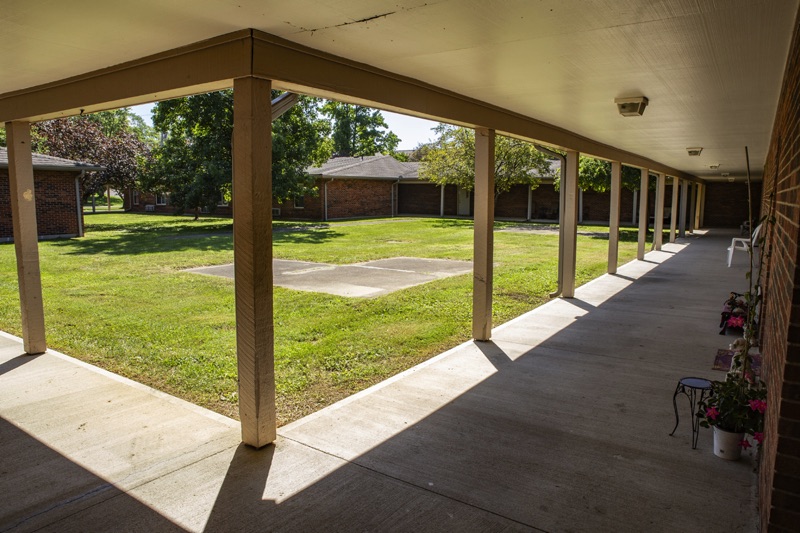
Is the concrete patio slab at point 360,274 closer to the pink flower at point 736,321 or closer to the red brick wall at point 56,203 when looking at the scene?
the pink flower at point 736,321

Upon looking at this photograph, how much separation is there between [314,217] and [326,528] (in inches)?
1128

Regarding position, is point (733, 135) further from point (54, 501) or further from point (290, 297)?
point (54, 501)

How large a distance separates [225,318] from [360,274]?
4477 millimetres

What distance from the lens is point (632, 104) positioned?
6066 mm

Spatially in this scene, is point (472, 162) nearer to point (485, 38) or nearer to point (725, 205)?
point (725, 205)

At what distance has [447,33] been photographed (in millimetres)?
3750

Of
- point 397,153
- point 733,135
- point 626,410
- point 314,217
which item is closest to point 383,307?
point 626,410

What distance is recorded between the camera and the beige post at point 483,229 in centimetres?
681

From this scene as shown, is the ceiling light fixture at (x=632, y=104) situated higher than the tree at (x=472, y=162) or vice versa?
the tree at (x=472, y=162)

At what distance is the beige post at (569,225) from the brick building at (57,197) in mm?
16933

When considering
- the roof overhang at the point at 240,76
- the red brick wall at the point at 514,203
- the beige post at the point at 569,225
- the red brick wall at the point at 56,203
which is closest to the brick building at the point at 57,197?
the red brick wall at the point at 56,203

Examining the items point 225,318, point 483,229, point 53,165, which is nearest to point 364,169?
point 53,165

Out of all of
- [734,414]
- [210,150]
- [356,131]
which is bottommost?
[734,414]

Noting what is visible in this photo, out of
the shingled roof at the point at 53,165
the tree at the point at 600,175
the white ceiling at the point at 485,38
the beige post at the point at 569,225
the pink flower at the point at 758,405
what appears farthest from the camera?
the tree at the point at 600,175
